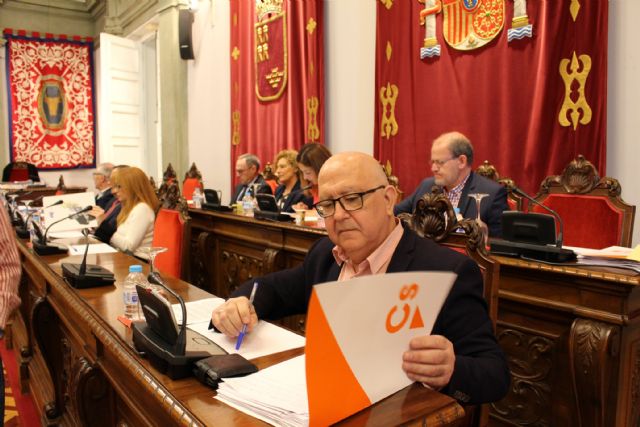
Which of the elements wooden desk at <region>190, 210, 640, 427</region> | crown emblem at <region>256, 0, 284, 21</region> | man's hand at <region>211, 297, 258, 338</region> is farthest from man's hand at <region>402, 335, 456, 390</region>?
crown emblem at <region>256, 0, 284, 21</region>

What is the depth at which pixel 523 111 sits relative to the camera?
3.62 meters

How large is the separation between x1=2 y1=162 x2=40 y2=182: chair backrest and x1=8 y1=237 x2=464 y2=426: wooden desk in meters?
7.31

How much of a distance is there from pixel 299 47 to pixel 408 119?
1721mm

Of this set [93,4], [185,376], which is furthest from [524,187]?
[93,4]

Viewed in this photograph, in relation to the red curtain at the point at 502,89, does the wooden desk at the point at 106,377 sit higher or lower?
lower

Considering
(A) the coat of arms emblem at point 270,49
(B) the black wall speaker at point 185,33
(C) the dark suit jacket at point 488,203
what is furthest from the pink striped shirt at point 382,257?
(B) the black wall speaker at point 185,33

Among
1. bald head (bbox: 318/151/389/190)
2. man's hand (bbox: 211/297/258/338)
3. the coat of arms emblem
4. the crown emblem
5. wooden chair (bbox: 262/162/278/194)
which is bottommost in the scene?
man's hand (bbox: 211/297/258/338)

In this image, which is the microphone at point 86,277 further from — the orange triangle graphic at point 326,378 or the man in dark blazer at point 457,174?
the man in dark blazer at point 457,174

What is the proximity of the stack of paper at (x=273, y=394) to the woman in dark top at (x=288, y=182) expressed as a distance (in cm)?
332

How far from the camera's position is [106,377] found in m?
1.55

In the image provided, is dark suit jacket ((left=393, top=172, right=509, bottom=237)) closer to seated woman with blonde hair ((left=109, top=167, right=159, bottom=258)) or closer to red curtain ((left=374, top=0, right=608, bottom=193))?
red curtain ((left=374, top=0, right=608, bottom=193))

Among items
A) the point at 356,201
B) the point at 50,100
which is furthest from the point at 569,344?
the point at 50,100

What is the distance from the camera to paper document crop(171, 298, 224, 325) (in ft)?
4.92

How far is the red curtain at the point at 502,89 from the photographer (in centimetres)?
325
